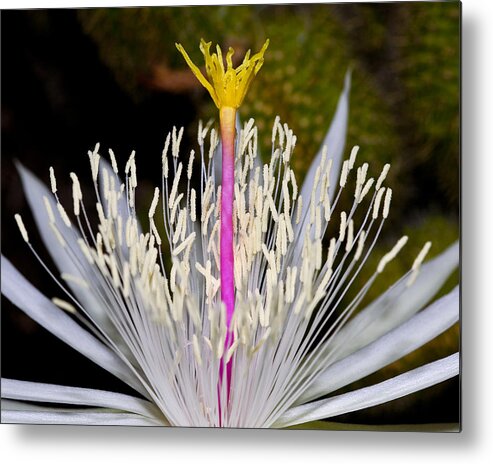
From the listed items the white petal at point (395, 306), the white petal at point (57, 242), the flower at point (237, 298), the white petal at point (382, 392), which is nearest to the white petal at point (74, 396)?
the flower at point (237, 298)

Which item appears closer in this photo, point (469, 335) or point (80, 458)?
point (469, 335)

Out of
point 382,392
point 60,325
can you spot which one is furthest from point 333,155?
point 60,325

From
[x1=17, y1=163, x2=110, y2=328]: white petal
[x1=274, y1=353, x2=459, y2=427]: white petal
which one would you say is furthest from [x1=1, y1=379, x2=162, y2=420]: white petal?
[x1=274, y1=353, x2=459, y2=427]: white petal

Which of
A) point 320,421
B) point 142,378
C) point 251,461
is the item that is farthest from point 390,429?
point 142,378

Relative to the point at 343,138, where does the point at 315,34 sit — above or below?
above

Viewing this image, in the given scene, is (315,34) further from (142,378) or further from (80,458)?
(80,458)

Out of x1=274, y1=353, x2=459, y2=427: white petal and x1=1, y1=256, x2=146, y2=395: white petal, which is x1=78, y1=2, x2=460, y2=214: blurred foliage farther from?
x1=1, y1=256, x2=146, y2=395: white petal

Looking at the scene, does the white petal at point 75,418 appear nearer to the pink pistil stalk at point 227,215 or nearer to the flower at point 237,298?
the flower at point 237,298
